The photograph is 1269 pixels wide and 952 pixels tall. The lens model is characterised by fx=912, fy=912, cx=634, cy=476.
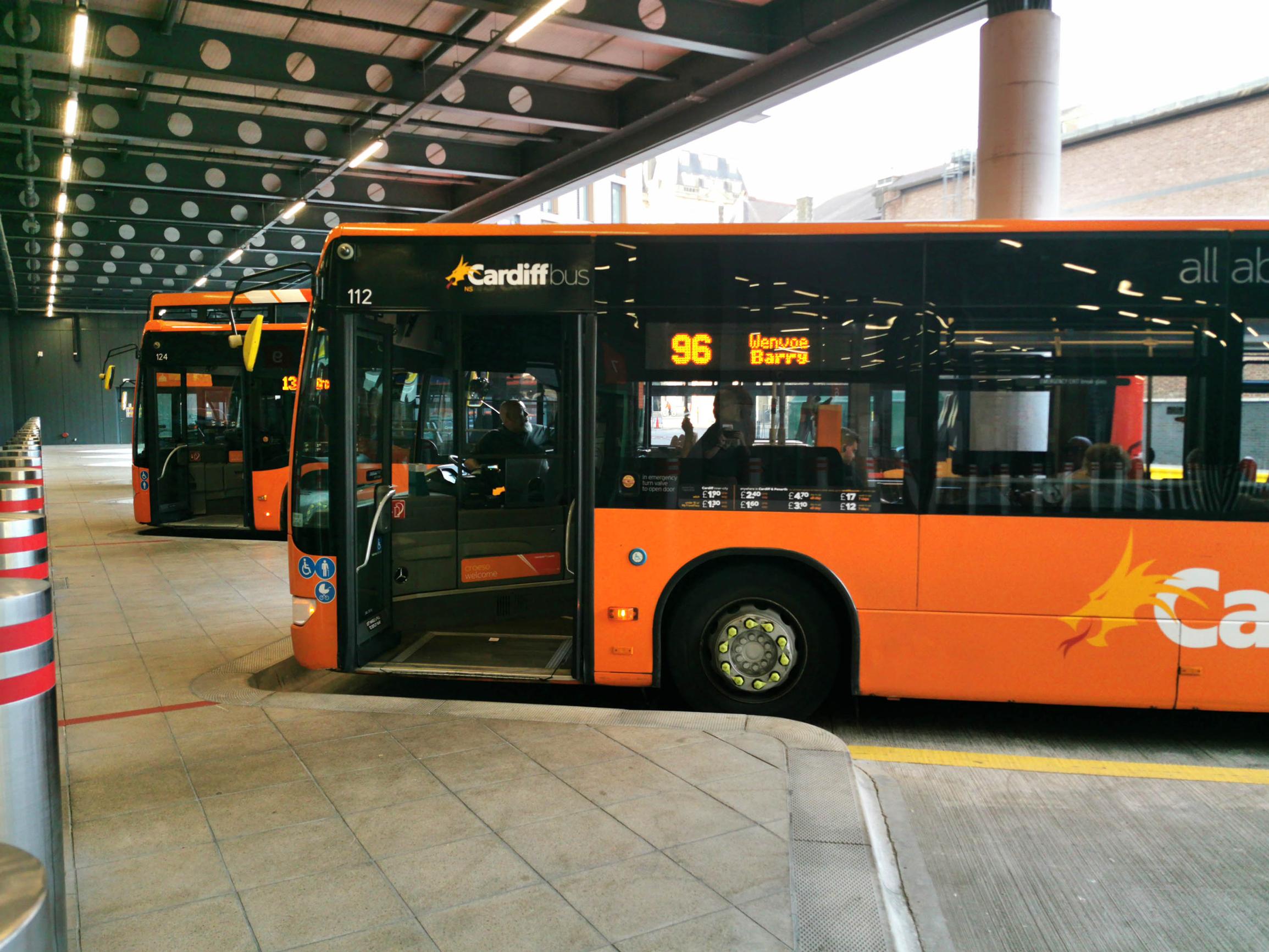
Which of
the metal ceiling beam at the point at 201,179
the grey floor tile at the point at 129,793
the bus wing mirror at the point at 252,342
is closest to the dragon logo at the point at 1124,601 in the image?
the grey floor tile at the point at 129,793

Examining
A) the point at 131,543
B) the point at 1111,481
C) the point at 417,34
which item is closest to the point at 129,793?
the point at 1111,481

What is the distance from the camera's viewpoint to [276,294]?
13.9 metres

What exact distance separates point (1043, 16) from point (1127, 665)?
633 cm

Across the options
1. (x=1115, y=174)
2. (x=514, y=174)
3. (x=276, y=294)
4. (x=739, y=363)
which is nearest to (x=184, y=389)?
(x=276, y=294)

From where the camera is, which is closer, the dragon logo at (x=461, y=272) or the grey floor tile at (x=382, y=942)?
the grey floor tile at (x=382, y=942)

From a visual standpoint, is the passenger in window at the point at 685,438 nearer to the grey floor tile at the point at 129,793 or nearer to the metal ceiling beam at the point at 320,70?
the grey floor tile at the point at 129,793

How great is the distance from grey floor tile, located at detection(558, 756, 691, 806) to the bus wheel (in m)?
1.11

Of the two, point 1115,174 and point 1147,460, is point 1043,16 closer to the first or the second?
point 1147,460

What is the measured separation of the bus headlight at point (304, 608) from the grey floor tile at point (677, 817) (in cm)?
278

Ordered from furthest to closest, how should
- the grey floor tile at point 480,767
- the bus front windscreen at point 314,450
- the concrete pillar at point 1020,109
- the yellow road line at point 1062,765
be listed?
the concrete pillar at point 1020,109 → the bus front windscreen at point 314,450 → the yellow road line at point 1062,765 → the grey floor tile at point 480,767

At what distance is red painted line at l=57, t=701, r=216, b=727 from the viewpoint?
534 cm

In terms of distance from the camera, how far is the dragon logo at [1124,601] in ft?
16.9

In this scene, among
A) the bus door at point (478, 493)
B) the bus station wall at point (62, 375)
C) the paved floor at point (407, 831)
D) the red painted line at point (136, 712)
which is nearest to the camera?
the paved floor at point (407, 831)

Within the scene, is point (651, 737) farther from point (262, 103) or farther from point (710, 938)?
point (262, 103)
